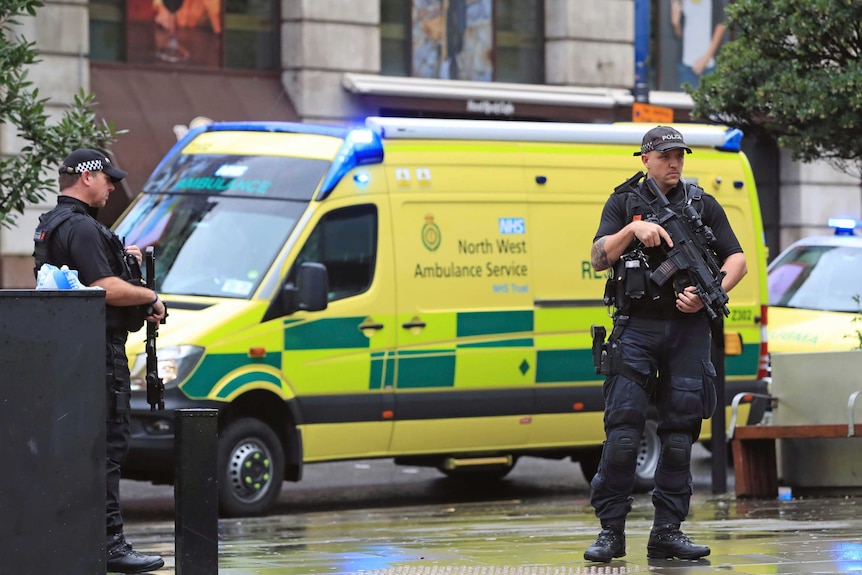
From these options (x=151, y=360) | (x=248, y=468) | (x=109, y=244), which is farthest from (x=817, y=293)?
(x=109, y=244)

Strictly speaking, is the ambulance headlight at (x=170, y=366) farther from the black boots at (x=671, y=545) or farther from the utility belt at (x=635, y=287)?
the black boots at (x=671, y=545)

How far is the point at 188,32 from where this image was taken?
20.6 m

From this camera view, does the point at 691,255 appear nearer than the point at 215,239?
Yes

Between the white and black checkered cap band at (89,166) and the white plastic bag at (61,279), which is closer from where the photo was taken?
the white plastic bag at (61,279)

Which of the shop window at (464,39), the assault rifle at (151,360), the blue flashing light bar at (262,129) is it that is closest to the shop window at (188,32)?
the shop window at (464,39)

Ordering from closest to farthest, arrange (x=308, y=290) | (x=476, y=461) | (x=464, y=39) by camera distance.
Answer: (x=308, y=290), (x=476, y=461), (x=464, y=39)

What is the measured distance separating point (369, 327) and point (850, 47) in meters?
4.35

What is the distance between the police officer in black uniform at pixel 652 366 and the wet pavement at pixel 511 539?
228 millimetres

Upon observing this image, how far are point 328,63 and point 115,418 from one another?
14.0 m

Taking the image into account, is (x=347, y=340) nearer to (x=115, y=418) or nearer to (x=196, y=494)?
(x=115, y=418)

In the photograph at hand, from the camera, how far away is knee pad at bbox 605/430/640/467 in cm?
747

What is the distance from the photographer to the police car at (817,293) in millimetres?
13594

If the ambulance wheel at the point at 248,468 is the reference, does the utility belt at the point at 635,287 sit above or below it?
above

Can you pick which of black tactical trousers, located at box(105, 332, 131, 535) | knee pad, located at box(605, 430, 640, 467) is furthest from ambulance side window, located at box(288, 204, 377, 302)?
knee pad, located at box(605, 430, 640, 467)
